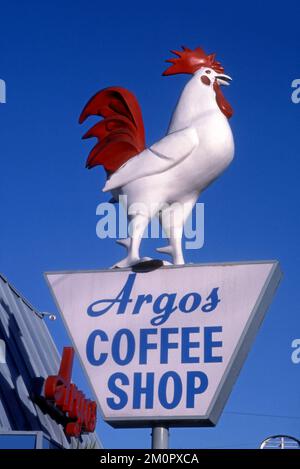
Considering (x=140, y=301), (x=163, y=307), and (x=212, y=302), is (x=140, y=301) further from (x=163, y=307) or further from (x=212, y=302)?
(x=212, y=302)

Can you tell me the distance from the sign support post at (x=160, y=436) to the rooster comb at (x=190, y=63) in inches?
132

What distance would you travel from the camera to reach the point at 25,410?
37.3 ft

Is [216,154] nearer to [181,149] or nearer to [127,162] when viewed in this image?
[181,149]

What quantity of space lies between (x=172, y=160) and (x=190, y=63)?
4.14 feet

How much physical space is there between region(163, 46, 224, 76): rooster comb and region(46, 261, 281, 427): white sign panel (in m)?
Result: 2.18

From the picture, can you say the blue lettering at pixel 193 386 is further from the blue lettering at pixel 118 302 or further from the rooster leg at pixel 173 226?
the rooster leg at pixel 173 226

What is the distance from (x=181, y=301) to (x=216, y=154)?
4.40 feet

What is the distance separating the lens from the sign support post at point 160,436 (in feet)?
20.3

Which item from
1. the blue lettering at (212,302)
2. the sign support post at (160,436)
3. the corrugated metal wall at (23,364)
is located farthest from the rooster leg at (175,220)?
the corrugated metal wall at (23,364)

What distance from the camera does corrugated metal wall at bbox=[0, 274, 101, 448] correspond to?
36.0ft

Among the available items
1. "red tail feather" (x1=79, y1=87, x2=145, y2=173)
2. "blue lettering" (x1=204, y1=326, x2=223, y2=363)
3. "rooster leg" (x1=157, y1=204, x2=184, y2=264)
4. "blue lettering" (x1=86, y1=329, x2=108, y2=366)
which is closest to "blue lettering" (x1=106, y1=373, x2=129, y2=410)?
"blue lettering" (x1=86, y1=329, x2=108, y2=366)

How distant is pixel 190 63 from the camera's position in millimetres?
7969
